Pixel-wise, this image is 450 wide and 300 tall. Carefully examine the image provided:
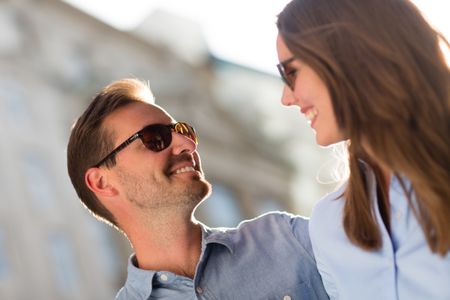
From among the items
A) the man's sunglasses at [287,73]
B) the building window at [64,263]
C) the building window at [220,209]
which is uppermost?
the man's sunglasses at [287,73]

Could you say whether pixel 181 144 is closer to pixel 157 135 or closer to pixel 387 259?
pixel 157 135

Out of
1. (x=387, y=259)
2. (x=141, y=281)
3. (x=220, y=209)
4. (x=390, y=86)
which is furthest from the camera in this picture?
(x=220, y=209)

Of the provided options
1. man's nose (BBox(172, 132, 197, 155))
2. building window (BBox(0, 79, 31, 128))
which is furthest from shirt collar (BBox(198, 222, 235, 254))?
building window (BBox(0, 79, 31, 128))

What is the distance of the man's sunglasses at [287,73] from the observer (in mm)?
2540

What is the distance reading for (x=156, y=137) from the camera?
11.8 ft

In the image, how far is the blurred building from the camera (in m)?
18.6

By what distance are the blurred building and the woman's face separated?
15654mm

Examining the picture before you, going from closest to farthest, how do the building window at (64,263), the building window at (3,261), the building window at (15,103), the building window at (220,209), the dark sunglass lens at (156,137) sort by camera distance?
1. the dark sunglass lens at (156,137)
2. the building window at (3,261)
3. the building window at (64,263)
4. the building window at (15,103)
5. the building window at (220,209)

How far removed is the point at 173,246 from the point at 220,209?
23.4 m

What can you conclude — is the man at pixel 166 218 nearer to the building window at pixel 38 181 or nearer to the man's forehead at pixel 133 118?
the man's forehead at pixel 133 118

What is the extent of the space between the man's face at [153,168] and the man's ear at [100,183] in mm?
37

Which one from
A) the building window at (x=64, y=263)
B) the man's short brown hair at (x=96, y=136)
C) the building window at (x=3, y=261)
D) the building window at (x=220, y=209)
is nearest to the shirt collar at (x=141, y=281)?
the man's short brown hair at (x=96, y=136)

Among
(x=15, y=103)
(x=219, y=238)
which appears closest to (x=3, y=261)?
(x=15, y=103)

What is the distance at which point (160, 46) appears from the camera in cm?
2706
